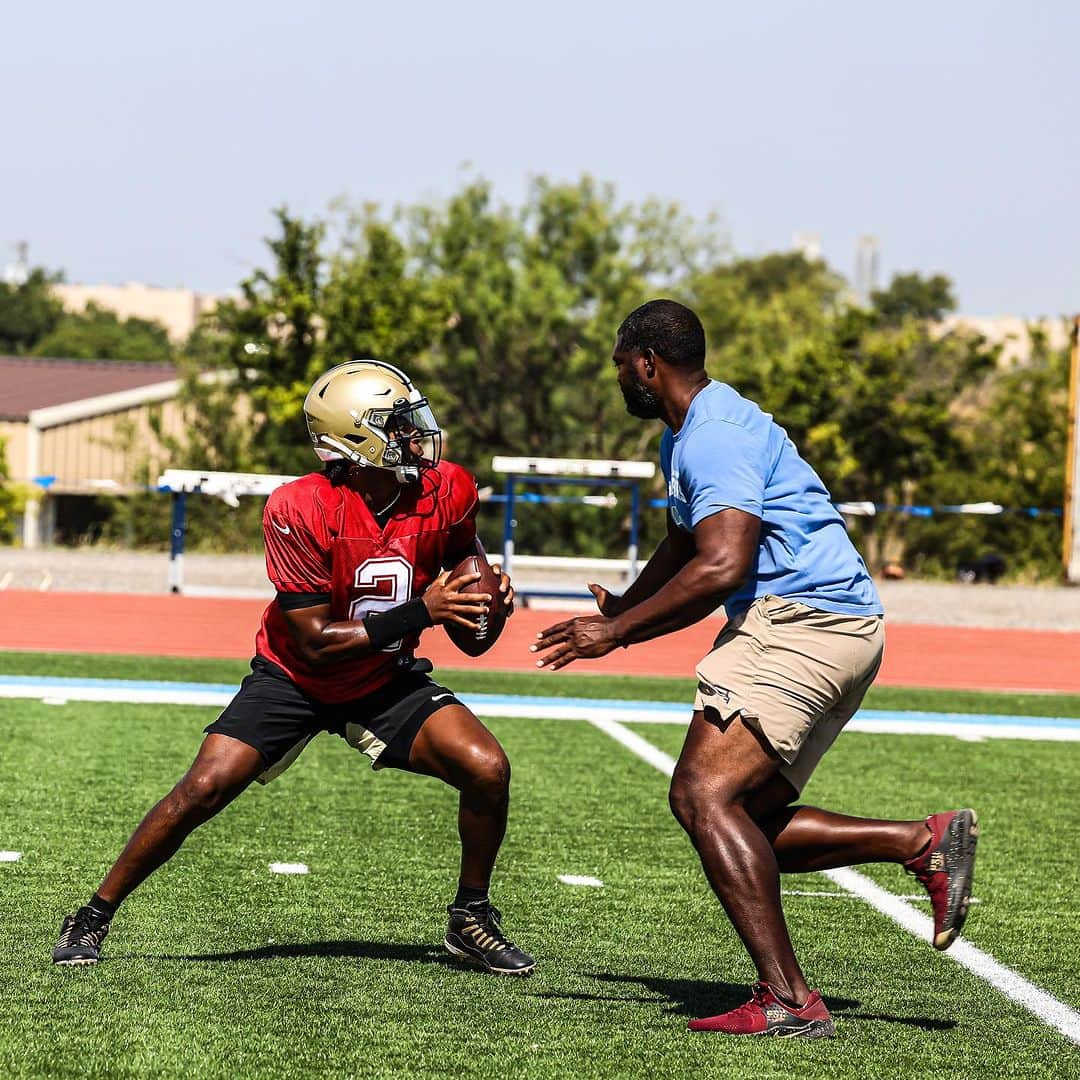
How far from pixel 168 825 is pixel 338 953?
70cm

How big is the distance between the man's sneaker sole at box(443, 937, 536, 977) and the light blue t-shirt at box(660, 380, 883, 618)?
1.30 meters

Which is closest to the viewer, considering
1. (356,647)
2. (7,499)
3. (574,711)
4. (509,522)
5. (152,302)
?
(356,647)

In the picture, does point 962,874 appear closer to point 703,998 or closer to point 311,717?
point 703,998

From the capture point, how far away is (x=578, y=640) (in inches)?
181

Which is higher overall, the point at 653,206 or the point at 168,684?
the point at 653,206

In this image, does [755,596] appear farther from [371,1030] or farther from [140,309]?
[140,309]

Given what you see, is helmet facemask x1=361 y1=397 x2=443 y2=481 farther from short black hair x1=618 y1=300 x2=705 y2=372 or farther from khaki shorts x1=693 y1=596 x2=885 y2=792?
khaki shorts x1=693 y1=596 x2=885 y2=792

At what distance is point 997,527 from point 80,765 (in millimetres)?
30442

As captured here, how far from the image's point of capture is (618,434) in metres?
39.9

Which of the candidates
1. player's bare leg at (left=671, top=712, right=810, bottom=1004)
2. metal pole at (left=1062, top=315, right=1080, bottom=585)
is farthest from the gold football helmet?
metal pole at (left=1062, top=315, right=1080, bottom=585)

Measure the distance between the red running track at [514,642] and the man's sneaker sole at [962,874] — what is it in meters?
10.4

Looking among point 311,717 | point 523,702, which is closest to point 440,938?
point 311,717

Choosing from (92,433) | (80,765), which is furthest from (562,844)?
(92,433)

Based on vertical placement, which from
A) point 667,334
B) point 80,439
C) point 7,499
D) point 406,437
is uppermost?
point 667,334
